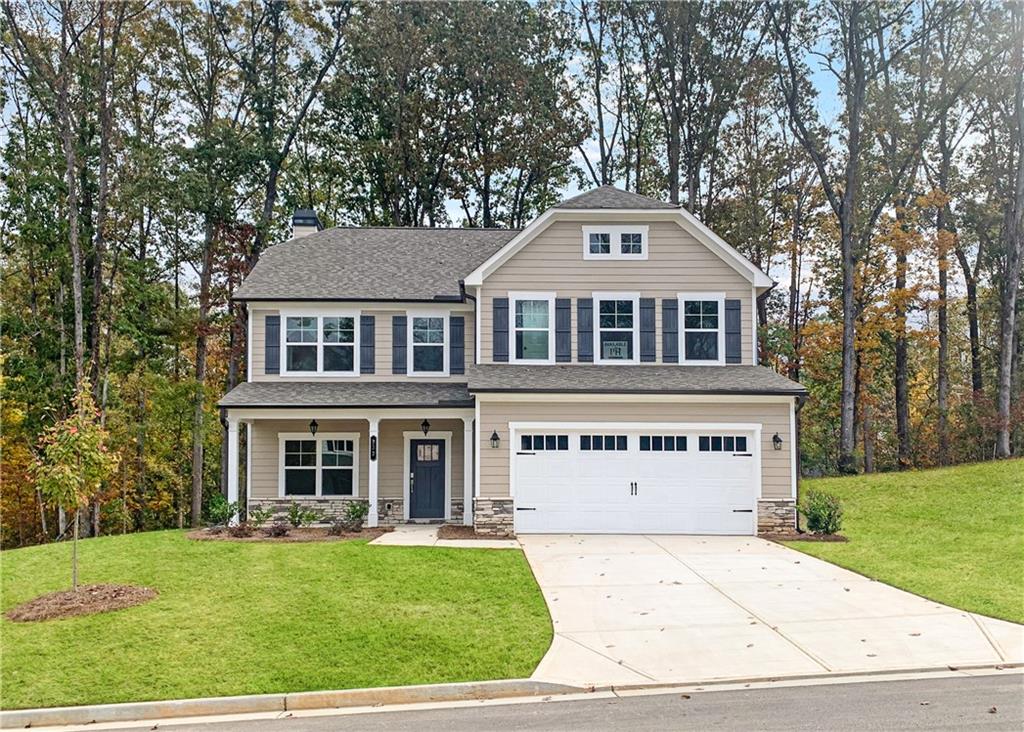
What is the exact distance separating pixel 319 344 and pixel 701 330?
9198 mm

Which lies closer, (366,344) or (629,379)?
(629,379)

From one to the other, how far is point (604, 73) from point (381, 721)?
2810 centimetres

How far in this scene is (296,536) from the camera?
51.5 ft

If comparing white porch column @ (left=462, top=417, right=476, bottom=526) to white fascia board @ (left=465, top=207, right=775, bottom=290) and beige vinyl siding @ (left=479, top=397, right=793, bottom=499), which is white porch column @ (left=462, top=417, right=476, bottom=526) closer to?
beige vinyl siding @ (left=479, top=397, right=793, bottom=499)

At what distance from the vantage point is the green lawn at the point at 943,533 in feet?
35.9

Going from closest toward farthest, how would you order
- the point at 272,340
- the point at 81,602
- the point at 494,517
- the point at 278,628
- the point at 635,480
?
the point at 278,628
the point at 81,602
the point at 494,517
the point at 635,480
the point at 272,340

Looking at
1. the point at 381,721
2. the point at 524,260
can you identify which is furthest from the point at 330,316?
the point at 381,721

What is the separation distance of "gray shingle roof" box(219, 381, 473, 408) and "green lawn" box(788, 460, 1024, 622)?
27.2ft

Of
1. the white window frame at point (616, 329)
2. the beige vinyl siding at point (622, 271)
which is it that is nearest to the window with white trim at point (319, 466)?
the beige vinyl siding at point (622, 271)

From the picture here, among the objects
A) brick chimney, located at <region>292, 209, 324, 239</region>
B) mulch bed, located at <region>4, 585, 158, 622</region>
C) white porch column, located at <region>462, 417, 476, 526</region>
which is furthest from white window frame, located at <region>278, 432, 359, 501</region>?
mulch bed, located at <region>4, 585, 158, 622</region>

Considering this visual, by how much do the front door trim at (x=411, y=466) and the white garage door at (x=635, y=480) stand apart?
2.83m

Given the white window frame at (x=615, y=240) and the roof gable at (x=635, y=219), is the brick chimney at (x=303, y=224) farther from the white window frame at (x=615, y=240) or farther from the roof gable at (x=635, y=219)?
the white window frame at (x=615, y=240)

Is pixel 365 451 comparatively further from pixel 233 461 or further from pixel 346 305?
pixel 346 305

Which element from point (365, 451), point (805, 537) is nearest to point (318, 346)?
point (365, 451)
